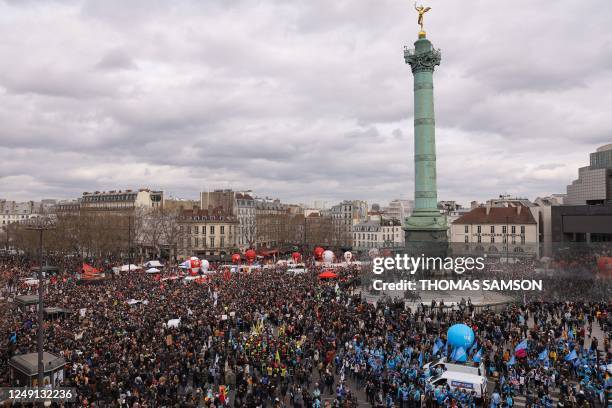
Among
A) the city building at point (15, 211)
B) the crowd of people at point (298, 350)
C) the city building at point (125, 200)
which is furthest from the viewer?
the city building at point (15, 211)

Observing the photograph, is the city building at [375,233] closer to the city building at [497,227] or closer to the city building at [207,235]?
the city building at [207,235]

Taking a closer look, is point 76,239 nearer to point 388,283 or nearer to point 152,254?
point 152,254

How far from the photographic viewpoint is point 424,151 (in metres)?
41.7

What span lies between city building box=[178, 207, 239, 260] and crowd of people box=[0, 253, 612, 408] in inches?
2052

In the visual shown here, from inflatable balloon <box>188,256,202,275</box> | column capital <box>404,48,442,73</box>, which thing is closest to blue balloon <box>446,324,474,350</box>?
column capital <box>404,48,442,73</box>

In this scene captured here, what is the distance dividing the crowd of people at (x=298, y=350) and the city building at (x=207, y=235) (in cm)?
5212

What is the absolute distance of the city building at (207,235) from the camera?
279 ft

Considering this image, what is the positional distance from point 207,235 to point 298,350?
67915mm

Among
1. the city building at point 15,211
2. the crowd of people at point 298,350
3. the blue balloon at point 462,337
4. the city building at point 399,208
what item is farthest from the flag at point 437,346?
the city building at point 15,211

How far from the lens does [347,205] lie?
116 meters

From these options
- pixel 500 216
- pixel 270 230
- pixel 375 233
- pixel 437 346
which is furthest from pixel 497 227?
pixel 437 346

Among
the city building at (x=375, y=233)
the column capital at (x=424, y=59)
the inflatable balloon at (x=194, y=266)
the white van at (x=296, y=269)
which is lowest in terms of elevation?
the white van at (x=296, y=269)

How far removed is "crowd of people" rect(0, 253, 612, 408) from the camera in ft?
55.2

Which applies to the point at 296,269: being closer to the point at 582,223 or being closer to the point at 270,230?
the point at 582,223
